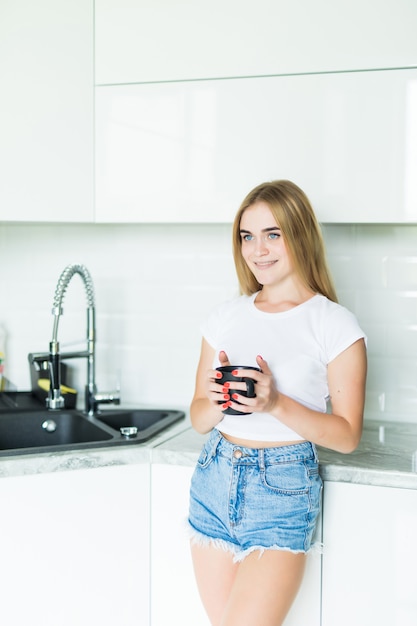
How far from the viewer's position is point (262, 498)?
5.14 ft

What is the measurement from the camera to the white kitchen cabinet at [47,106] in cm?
206

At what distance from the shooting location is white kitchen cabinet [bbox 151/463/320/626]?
185 centimetres

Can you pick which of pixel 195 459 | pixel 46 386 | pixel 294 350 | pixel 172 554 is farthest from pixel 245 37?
pixel 172 554

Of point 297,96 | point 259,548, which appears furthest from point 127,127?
point 259,548

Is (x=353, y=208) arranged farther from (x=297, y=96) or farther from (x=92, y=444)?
(x=92, y=444)

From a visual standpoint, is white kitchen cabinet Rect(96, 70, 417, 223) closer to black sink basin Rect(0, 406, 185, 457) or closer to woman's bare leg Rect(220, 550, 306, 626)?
black sink basin Rect(0, 406, 185, 457)

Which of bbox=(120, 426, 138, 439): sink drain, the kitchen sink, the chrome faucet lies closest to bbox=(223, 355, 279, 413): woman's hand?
bbox=(120, 426, 138, 439): sink drain

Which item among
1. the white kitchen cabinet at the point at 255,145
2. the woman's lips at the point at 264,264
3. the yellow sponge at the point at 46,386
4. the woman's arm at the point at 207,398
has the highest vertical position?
the white kitchen cabinet at the point at 255,145

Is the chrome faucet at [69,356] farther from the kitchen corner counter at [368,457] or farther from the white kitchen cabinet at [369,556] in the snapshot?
the white kitchen cabinet at [369,556]

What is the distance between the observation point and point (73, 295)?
2.55 metres

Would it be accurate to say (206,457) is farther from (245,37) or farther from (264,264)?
(245,37)

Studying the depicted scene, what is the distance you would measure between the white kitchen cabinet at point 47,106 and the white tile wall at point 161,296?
1.42 ft

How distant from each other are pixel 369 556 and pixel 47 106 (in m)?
1.40

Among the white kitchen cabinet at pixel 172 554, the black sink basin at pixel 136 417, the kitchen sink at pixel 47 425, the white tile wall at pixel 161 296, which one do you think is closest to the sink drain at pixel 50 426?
the kitchen sink at pixel 47 425
